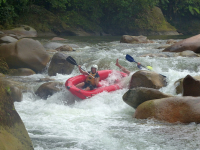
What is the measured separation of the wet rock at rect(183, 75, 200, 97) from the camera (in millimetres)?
4773

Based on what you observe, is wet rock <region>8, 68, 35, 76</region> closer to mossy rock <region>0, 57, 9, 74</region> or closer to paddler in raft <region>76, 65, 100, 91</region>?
mossy rock <region>0, 57, 9, 74</region>

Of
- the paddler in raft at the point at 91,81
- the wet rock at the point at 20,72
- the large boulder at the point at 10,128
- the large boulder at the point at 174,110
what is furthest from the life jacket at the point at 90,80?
the large boulder at the point at 10,128

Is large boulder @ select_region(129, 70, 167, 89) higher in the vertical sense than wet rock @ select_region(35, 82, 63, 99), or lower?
higher

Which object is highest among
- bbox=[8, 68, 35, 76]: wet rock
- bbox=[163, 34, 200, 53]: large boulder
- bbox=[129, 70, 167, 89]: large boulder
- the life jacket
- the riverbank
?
the riverbank

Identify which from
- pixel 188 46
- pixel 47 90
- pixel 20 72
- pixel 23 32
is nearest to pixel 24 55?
pixel 20 72

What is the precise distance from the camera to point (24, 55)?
8.55m

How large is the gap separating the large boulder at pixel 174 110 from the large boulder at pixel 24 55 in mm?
5162

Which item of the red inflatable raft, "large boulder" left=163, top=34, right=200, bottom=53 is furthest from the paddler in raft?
"large boulder" left=163, top=34, right=200, bottom=53

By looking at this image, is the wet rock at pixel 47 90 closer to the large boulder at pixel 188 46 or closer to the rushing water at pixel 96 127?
the rushing water at pixel 96 127

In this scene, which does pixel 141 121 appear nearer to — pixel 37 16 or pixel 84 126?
pixel 84 126

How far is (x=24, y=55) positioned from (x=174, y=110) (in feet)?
19.0

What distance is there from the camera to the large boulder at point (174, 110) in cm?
402

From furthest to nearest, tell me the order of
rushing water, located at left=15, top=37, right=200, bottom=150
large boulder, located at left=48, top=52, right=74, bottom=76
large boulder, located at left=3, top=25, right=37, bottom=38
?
1. large boulder, located at left=3, top=25, right=37, bottom=38
2. large boulder, located at left=48, top=52, right=74, bottom=76
3. rushing water, located at left=15, top=37, right=200, bottom=150

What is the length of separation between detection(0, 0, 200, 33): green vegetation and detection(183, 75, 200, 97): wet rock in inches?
649
